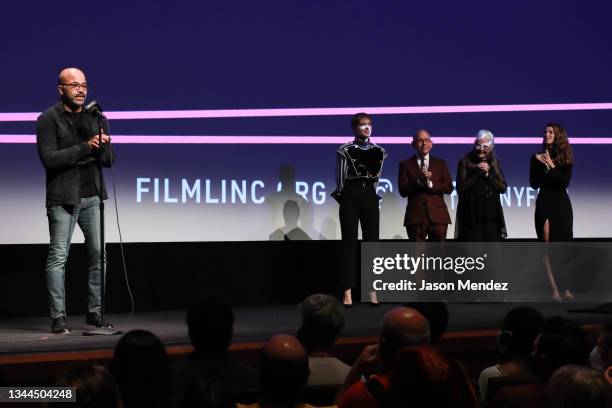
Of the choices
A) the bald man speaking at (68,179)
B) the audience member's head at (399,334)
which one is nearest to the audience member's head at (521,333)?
the audience member's head at (399,334)

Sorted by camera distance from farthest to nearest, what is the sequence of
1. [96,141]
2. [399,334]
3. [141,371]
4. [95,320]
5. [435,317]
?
[95,320] < [96,141] < [435,317] < [399,334] < [141,371]

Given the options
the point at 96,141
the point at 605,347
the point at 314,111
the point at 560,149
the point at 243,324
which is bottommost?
the point at 243,324

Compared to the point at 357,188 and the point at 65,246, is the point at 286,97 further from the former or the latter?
the point at 65,246

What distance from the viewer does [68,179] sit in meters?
4.77

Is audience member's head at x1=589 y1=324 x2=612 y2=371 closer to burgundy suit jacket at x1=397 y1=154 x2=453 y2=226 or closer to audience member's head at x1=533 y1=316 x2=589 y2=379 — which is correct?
audience member's head at x1=533 y1=316 x2=589 y2=379

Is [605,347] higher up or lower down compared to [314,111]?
lower down

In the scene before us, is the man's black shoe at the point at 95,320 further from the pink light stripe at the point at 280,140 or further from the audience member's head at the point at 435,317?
the audience member's head at the point at 435,317

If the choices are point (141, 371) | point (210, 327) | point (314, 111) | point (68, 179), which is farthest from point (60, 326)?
point (314, 111)

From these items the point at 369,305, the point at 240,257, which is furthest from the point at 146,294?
the point at 369,305

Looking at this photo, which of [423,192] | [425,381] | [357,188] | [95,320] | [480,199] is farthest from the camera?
[480,199]

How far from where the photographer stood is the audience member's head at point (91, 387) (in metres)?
2.04

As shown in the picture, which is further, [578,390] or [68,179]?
[68,179]

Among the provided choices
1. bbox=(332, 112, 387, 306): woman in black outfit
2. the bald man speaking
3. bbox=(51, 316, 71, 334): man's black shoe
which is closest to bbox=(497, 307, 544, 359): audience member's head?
the bald man speaking

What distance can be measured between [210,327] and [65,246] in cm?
203
